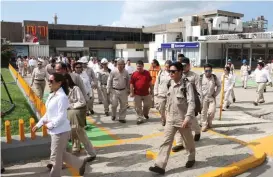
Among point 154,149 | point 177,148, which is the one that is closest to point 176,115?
point 177,148

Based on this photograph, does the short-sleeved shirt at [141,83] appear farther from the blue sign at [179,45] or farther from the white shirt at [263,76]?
the blue sign at [179,45]

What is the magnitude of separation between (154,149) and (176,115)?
4.99ft

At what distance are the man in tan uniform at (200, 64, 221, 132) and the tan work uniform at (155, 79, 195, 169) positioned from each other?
2.54m

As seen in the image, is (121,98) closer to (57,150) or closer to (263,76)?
(57,150)

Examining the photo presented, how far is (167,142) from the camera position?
4770 mm

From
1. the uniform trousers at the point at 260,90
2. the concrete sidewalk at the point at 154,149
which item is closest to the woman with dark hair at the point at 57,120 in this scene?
the concrete sidewalk at the point at 154,149

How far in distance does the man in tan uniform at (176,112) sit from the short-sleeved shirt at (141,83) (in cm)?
314

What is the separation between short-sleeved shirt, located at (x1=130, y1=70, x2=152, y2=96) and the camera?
810cm

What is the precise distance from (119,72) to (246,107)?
218 inches

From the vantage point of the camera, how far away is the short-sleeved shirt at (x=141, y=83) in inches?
319

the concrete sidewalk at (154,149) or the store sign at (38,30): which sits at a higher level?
the store sign at (38,30)

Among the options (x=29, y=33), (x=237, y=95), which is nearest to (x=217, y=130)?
(x=237, y=95)

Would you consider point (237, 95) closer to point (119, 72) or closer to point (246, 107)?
point (246, 107)

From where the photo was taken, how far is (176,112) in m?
4.84
